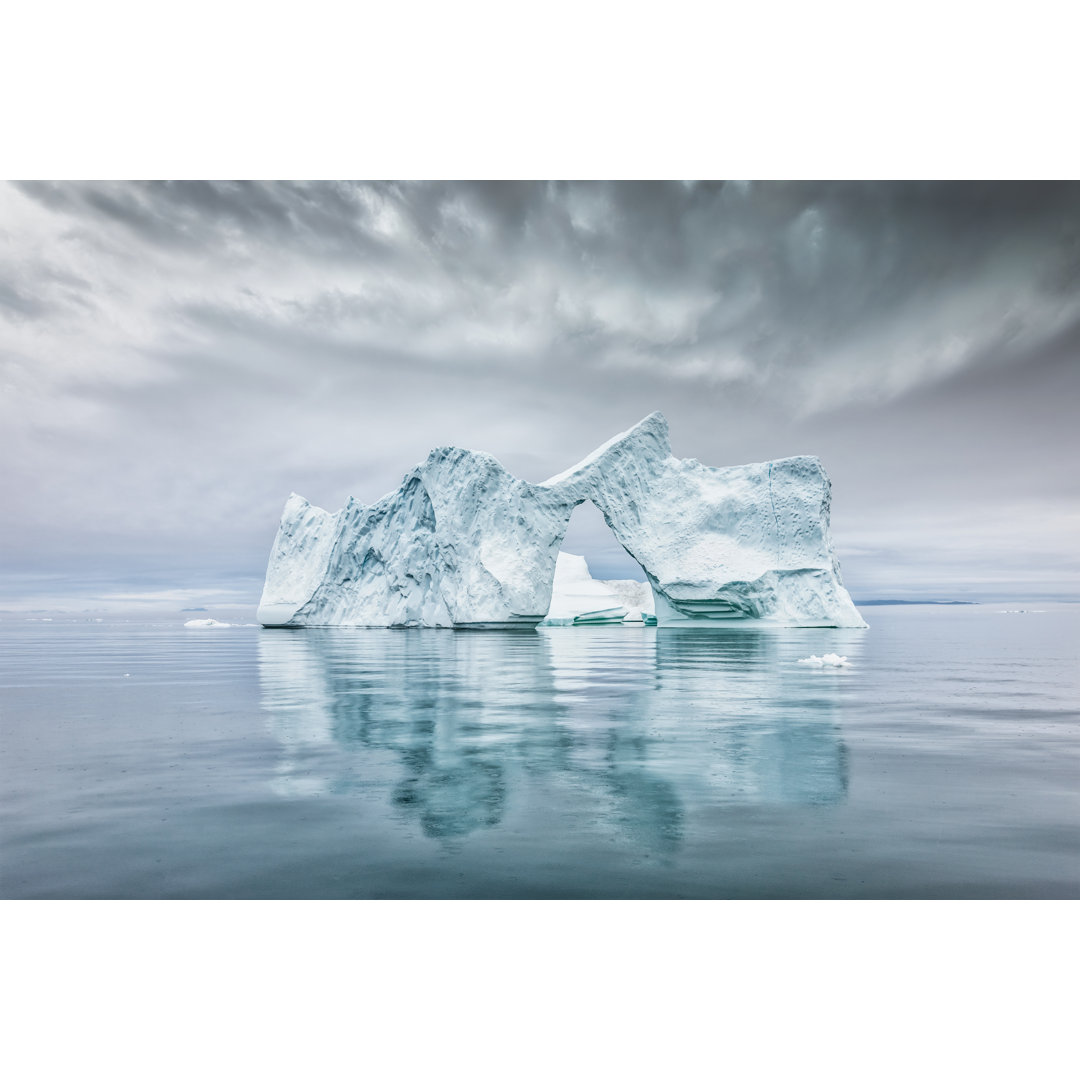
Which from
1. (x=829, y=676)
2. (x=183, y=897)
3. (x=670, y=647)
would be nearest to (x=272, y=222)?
(x=183, y=897)

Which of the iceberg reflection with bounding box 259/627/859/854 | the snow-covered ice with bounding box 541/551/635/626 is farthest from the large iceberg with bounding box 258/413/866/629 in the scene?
the iceberg reflection with bounding box 259/627/859/854

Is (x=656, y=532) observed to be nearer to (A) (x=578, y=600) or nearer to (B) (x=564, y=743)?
(A) (x=578, y=600)

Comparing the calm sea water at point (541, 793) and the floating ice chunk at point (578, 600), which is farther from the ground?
the floating ice chunk at point (578, 600)

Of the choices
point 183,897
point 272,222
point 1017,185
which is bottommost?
point 183,897

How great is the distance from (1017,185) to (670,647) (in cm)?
1242

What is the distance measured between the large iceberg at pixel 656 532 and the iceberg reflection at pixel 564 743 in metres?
14.3

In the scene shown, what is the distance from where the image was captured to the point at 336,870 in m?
2.76

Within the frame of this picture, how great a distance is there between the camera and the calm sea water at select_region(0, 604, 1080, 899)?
108 inches

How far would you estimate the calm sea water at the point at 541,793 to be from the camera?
2736 millimetres

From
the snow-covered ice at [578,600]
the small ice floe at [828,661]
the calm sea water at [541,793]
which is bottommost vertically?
the calm sea water at [541,793]

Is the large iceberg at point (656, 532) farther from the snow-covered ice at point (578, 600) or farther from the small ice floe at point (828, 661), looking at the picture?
the small ice floe at point (828, 661)

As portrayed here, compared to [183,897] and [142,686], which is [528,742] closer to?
[183,897]

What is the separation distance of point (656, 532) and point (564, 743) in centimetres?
2125

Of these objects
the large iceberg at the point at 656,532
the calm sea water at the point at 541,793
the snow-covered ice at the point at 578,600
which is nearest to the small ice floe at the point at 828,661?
the calm sea water at the point at 541,793
